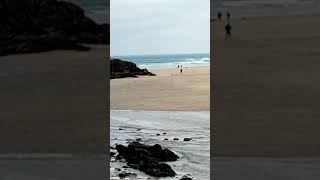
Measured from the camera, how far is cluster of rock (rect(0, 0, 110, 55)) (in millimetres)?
4211

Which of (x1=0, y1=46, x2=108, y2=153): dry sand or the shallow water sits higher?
(x1=0, y1=46, x2=108, y2=153): dry sand

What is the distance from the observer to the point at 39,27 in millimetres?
4375

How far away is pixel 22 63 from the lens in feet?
14.3

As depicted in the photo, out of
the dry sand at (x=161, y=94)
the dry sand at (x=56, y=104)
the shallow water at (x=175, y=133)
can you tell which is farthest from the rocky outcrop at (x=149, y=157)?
the dry sand at (x=161, y=94)

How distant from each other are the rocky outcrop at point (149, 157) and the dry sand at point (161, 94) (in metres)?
2.42

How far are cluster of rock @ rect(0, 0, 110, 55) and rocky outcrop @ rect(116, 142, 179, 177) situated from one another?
5.50ft

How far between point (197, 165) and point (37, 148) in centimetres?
192

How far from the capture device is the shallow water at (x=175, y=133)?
215 inches
